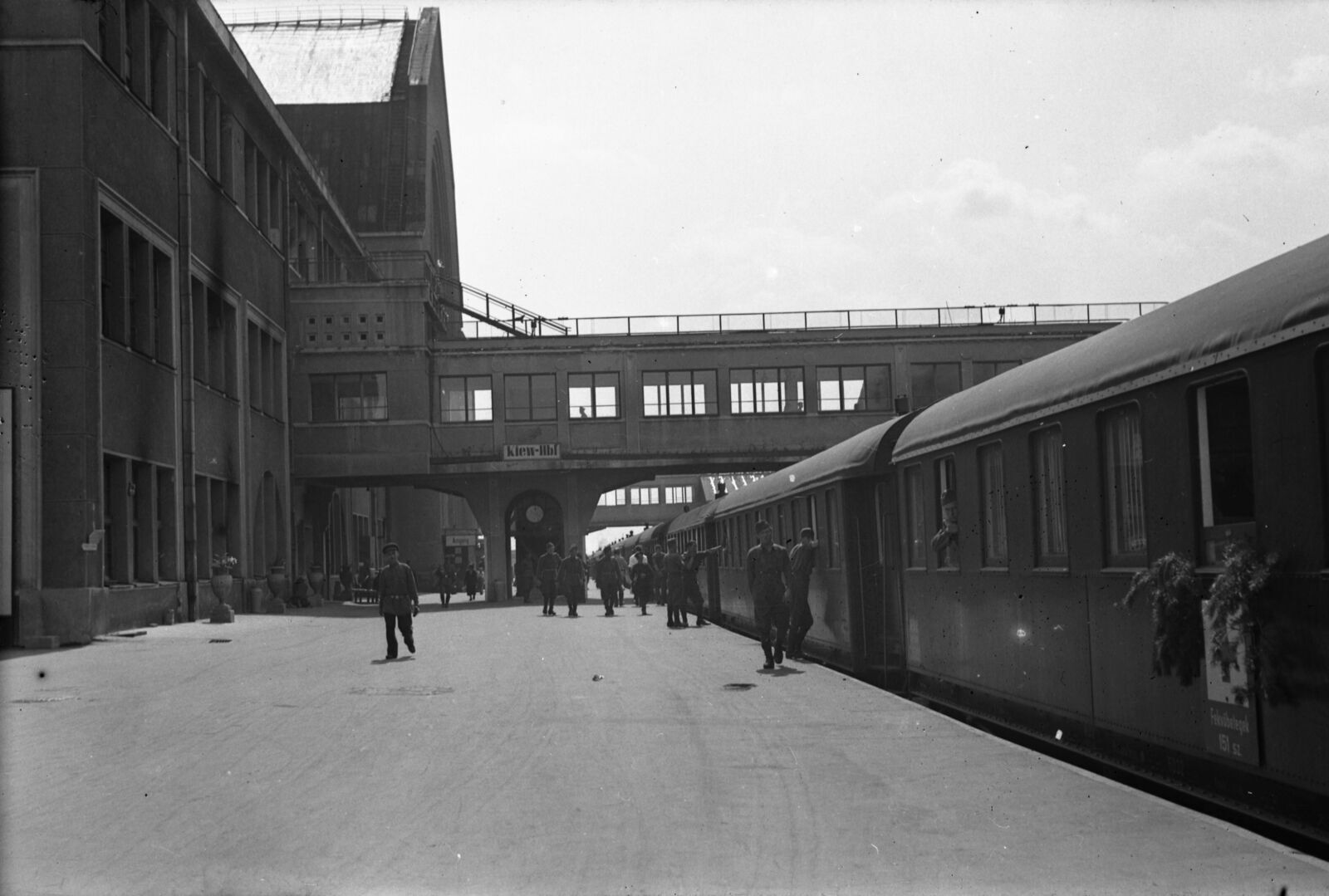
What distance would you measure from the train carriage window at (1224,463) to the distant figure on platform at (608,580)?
3096 cm

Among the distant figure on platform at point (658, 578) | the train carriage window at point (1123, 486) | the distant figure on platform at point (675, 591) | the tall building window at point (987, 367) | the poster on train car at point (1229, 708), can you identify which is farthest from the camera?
the tall building window at point (987, 367)

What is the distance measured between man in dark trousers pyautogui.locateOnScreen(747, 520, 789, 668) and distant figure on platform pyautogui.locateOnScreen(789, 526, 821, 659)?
0.11 m

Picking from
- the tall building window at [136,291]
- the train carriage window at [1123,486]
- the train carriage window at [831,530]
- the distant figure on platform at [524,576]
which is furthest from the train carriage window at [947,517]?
the distant figure on platform at [524,576]

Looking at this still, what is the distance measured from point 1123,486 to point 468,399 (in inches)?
1820

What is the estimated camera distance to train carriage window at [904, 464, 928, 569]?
46.5ft

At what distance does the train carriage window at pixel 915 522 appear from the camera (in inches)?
559

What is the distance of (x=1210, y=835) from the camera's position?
7145 millimetres

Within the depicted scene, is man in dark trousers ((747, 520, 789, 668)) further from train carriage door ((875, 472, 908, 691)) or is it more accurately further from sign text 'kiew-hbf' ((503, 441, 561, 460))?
sign text 'kiew-hbf' ((503, 441, 561, 460))

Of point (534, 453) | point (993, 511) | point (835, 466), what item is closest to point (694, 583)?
point (835, 466)

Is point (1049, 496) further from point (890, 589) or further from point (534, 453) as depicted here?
point (534, 453)

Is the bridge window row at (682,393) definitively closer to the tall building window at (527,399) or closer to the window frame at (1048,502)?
the tall building window at (527,399)

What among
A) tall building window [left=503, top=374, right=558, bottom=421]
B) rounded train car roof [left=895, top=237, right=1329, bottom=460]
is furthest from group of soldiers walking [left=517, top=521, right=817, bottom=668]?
rounded train car roof [left=895, top=237, right=1329, bottom=460]

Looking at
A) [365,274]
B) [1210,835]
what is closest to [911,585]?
[1210,835]

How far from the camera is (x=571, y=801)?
8789 millimetres
